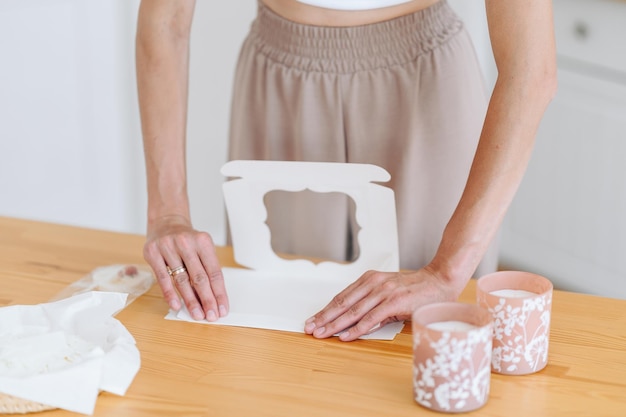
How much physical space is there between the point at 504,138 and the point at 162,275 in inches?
20.3

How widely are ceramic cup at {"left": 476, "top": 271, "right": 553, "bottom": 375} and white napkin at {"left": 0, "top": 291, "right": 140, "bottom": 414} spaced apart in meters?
0.43

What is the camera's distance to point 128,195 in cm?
346

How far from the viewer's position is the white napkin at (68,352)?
105 cm

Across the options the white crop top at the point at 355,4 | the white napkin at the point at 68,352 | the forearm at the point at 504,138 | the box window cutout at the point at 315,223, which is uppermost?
the white crop top at the point at 355,4

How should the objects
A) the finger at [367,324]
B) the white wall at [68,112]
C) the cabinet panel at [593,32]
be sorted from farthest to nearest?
the white wall at [68,112] < the cabinet panel at [593,32] < the finger at [367,324]

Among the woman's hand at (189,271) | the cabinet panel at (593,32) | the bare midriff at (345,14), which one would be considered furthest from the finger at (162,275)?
the cabinet panel at (593,32)

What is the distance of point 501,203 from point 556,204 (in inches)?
75.4

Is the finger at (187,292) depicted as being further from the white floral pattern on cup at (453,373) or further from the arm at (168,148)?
the white floral pattern on cup at (453,373)

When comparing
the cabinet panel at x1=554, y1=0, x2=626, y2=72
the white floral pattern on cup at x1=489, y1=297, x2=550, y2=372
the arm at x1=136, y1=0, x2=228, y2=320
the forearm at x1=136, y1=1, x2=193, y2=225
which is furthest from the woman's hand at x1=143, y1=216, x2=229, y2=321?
the cabinet panel at x1=554, y1=0, x2=626, y2=72

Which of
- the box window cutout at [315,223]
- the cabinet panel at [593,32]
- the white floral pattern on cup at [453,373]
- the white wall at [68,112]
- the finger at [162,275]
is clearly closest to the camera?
the white floral pattern on cup at [453,373]

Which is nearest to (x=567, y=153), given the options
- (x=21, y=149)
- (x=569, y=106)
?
(x=569, y=106)

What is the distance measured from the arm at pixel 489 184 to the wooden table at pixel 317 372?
43 mm

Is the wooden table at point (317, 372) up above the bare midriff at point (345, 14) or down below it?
below

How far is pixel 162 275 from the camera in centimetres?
135
